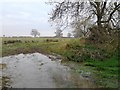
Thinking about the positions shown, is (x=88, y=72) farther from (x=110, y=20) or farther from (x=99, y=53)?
(x=110, y=20)

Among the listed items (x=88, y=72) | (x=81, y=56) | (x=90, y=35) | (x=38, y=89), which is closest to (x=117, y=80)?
(x=88, y=72)

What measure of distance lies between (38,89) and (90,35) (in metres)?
17.2

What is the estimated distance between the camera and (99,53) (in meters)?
21.0

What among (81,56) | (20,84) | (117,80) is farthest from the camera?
(81,56)

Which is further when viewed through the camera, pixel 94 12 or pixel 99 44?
pixel 94 12

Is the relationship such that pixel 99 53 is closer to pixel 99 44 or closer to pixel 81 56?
pixel 81 56

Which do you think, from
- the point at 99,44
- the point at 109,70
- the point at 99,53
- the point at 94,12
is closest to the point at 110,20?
the point at 94,12

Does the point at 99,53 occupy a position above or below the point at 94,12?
below

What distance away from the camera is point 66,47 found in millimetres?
25406

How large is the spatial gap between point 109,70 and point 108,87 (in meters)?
4.35

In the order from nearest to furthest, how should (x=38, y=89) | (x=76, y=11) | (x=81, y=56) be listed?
(x=38, y=89) < (x=81, y=56) < (x=76, y=11)

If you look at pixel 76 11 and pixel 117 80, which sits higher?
pixel 76 11

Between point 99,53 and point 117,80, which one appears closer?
point 117,80

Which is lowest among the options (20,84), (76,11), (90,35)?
(20,84)
